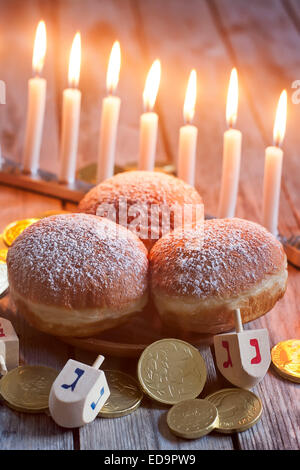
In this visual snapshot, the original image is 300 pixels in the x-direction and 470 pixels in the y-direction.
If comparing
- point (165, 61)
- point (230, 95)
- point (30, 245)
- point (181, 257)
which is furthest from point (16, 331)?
point (165, 61)

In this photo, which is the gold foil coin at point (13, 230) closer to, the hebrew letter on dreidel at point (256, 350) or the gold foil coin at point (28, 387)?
the gold foil coin at point (28, 387)

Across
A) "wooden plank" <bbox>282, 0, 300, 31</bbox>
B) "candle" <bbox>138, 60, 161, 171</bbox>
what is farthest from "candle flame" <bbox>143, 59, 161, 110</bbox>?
"wooden plank" <bbox>282, 0, 300, 31</bbox>

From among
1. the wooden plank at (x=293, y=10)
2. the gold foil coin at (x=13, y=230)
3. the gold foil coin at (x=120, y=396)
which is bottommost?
the gold foil coin at (x=120, y=396)

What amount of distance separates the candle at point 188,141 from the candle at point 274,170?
7.7 inches

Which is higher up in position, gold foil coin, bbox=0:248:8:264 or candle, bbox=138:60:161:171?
candle, bbox=138:60:161:171

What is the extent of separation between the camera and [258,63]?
8.00 ft

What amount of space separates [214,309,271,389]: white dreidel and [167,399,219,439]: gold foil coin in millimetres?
77

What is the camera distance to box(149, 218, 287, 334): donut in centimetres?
120

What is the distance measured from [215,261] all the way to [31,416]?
1.33 feet

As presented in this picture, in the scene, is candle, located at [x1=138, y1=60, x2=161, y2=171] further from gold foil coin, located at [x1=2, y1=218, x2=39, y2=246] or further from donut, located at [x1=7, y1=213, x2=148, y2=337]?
donut, located at [x1=7, y1=213, x2=148, y2=337]

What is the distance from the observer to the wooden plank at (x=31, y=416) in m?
1.06

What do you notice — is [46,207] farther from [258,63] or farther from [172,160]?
[258,63]

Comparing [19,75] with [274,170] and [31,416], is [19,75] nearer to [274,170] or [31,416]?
[274,170]

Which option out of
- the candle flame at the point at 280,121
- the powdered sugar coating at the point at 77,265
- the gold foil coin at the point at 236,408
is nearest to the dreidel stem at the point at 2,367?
the powdered sugar coating at the point at 77,265
